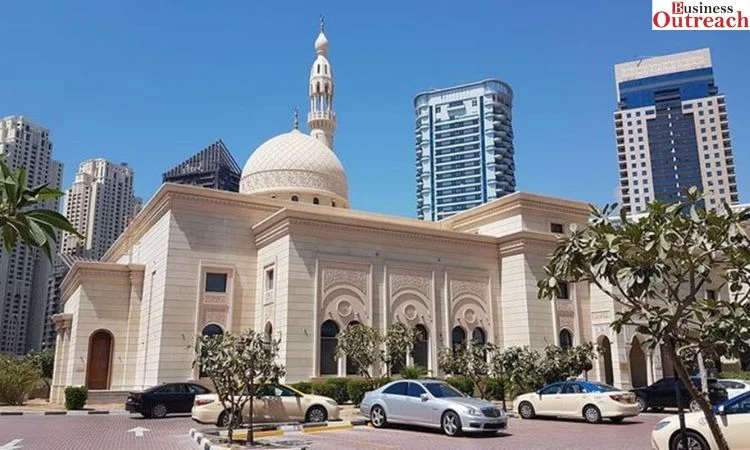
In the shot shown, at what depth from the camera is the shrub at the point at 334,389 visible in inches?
981

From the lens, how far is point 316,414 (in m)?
18.2

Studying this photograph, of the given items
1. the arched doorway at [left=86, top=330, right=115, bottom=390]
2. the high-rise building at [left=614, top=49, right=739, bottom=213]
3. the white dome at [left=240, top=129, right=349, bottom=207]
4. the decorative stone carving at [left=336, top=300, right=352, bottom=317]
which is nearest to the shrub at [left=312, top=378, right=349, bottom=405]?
the decorative stone carving at [left=336, top=300, right=352, bottom=317]

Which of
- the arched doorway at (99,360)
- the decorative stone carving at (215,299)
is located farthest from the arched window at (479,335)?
the arched doorway at (99,360)

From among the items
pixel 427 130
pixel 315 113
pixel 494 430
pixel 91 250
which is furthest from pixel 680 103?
pixel 494 430

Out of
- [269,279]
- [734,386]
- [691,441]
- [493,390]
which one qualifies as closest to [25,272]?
[269,279]

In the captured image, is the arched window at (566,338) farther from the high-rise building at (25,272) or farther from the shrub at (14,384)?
the high-rise building at (25,272)

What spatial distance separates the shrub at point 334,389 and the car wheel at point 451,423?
34.1ft

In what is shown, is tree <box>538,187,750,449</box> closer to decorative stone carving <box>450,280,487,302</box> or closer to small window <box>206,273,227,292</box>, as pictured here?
small window <box>206,273,227,292</box>

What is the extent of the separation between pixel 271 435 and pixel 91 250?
67.4m

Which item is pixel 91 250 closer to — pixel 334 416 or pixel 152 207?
pixel 152 207

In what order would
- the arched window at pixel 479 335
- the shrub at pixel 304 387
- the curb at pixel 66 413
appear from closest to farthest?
the curb at pixel 66 413
the shrub at pixel 304 387
the arched window at pixel 479 335

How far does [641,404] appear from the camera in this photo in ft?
76.1

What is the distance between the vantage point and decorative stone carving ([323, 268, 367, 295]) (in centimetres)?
2911

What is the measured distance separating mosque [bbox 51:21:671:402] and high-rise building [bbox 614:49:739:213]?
3350 inches
